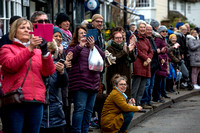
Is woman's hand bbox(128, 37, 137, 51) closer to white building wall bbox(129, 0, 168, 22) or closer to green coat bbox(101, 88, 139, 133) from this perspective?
green coat bbox(101, 88, 139, 133)

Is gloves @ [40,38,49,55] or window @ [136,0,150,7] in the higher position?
window @ [136,0,150,7]

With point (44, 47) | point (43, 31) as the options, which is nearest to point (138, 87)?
point (44, 47)

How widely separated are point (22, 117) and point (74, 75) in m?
2.21

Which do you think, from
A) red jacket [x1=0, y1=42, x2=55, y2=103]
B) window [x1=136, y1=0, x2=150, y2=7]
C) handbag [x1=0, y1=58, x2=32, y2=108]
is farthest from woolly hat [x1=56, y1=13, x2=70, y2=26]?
window [x1=136, y1=0, x2=150, y2=7]

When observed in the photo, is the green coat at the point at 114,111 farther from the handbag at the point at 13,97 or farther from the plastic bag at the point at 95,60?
the handbag at the point at 13,97

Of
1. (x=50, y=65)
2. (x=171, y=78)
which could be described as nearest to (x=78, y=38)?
(x=50, y=65)

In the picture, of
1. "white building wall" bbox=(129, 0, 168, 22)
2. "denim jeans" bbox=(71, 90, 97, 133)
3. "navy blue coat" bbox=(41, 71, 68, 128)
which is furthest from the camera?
"white building wall" bbox=(129, 0, 168, 22)

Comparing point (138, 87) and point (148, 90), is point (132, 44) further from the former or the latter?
point (148, 90)

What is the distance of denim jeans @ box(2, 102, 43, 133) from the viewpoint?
4.81m

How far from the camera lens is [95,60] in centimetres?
692

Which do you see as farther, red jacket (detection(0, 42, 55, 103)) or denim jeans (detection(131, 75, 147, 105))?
denim jeans (detection(131, 75, 147, 105))

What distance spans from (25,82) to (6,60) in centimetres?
30

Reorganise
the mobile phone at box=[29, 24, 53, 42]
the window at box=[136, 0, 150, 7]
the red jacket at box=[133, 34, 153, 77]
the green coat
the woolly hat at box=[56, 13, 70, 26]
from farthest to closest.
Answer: the window at box=[136, 0, 150, 7], the red jacket at box=[133, 34, 153, 77], the green coat, the woolly hat at box=[56, 13, 70, 26], the mobile phone at box=[29, 24, 53, 42]

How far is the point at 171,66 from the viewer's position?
14242 mm
